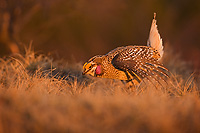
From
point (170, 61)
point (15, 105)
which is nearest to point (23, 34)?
point (170, 61)

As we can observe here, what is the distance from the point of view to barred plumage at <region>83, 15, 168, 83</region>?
13.4 ft

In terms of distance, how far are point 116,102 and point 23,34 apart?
9509 mm

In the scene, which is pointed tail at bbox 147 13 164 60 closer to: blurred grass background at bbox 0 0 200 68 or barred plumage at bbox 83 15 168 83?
barred plumage at bbox 83 15 168 83

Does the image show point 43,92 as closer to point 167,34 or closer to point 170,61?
point 170,61

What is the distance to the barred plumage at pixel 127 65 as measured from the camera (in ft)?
13.4

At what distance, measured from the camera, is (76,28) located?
15.0 metres

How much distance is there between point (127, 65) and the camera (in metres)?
4.07

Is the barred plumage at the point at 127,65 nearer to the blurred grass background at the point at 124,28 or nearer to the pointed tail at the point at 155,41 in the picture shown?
the pointed tail at the point at 155,41

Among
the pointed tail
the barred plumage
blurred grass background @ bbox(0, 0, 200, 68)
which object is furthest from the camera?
blurred grass background @ bbox(0, 0, 200, 68)

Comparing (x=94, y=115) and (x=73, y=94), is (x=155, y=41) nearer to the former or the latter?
(x=73, y=94)

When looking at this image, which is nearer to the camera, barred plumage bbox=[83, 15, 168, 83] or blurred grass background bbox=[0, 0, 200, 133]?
blurred grass background bbox=[0, 0, 200, 133]

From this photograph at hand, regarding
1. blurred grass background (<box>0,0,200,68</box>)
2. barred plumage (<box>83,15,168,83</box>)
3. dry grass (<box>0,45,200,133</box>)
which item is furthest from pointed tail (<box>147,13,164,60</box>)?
blurred grass background (<box>0,0,200,68</box>)

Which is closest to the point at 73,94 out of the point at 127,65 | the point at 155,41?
the point at 127,65

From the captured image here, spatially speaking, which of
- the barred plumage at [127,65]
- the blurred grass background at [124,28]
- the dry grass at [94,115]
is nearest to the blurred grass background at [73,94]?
the dry grass at [94,115]
